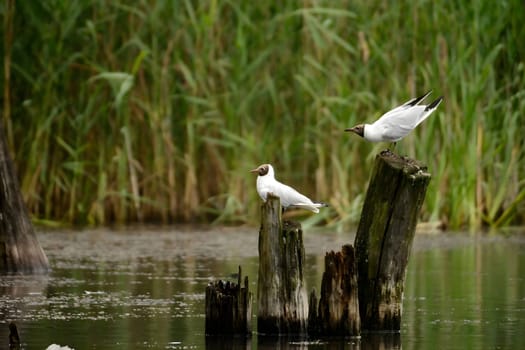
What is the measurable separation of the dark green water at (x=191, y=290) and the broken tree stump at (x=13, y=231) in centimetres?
22

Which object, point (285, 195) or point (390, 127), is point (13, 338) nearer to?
point (285, 195)

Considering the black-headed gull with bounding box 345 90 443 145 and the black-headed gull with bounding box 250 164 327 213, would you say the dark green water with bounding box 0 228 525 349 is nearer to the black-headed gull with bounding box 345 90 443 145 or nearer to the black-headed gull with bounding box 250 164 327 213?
the black-headed gull with bounding box 250 164 327 213

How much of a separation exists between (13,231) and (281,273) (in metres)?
4.03

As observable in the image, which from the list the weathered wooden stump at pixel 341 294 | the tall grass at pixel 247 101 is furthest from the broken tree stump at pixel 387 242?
the tall grass at pixel 247 101

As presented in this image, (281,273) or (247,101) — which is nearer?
(281,273)

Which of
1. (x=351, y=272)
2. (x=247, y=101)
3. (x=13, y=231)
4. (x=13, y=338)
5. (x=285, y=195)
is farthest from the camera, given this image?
(x=247, y=101)

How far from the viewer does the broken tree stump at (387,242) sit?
9430 mm

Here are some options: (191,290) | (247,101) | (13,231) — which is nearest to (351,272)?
(191,290)

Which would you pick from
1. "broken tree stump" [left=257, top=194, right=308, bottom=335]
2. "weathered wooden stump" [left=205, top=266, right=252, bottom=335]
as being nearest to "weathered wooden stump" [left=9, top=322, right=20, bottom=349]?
"weathered wooden stump" [left=205, top=266, right=252, bottom=335]

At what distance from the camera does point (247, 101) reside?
1694cm

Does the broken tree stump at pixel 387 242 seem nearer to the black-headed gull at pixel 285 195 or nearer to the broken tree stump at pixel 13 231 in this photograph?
the black-headed gull at pixel 285 195

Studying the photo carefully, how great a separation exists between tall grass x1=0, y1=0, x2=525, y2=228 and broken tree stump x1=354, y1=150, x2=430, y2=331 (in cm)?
707

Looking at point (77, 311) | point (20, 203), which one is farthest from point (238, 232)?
point (77, 311)

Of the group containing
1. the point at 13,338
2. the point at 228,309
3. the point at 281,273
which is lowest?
the point at 13,338
